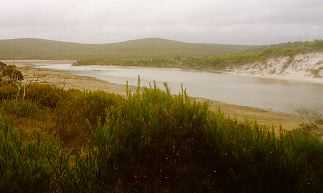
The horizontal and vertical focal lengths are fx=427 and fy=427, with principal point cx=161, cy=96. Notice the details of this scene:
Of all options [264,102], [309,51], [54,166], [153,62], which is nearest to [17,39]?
[153,62]

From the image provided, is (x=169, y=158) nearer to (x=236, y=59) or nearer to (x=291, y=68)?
(x=291, y=68)

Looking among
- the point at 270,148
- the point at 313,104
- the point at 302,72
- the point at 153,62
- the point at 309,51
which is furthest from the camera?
the point at 153,62

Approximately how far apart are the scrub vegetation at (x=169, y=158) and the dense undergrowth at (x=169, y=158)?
0.01m

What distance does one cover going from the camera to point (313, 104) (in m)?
17.9

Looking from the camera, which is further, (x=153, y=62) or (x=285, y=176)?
(x=153, y=62)

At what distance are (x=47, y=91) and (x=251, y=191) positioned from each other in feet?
25.3

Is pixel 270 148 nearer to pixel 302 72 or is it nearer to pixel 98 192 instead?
pixel 98 192

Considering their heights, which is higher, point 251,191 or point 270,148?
point 270,148

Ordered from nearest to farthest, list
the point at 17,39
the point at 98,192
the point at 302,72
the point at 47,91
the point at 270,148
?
the point at 98,192 < the point at 270,148 < the point at 47,91 < the point at 302,72 < the point at 17,39

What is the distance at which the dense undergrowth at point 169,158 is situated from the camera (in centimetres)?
446

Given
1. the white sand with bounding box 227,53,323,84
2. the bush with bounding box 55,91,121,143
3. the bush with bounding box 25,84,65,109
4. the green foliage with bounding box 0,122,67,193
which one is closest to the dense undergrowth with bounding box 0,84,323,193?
the green foliage with bounding box 0,122,67,193

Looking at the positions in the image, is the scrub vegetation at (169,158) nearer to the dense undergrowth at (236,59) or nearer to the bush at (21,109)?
the bush at (21,109)

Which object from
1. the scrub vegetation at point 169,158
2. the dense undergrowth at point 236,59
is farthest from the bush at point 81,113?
the dense undergrowth at point 236,59

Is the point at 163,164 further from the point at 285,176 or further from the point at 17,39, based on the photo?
the point at 17,39
